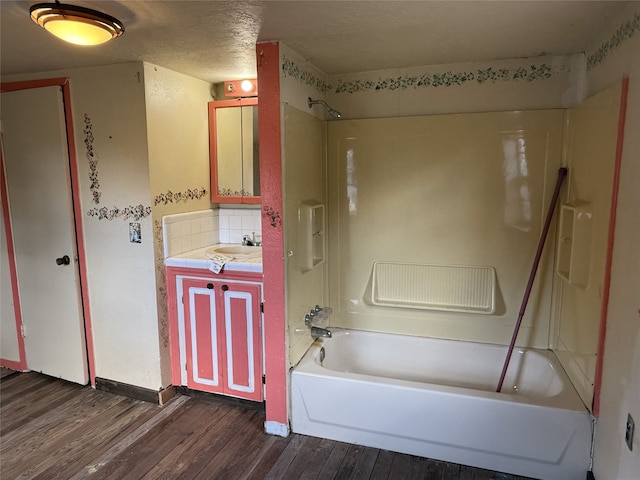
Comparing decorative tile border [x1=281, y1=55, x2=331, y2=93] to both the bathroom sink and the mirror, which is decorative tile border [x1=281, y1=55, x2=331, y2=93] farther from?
the bathroom sink

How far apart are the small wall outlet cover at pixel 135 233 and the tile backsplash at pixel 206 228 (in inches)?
5.4

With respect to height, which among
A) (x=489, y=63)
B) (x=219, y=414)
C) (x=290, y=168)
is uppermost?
(x=489, y=63)

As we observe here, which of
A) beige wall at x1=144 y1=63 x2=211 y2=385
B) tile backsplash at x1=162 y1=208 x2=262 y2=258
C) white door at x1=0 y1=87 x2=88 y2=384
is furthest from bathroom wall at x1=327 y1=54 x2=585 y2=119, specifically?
white door at x1=0 y1=87 x2=88 y2=384

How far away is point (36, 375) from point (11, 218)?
1.15 m

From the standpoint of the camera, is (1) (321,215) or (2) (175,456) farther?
(1) (321,215)

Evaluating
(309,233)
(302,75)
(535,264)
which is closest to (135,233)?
(309,233)

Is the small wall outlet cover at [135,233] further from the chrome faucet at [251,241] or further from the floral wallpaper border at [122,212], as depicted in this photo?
the chrome faucet at [251,241]

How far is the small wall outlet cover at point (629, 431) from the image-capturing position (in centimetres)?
145

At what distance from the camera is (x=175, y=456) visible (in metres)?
2.14

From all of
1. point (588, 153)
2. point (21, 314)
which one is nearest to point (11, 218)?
point (21, 314)

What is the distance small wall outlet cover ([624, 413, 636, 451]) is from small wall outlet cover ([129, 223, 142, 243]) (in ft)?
8.27

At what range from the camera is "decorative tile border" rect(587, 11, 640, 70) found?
60.8 inches

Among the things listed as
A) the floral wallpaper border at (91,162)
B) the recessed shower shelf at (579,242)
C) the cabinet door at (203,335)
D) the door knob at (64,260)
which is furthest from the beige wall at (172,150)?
the recessed shower shelf at (579,242)

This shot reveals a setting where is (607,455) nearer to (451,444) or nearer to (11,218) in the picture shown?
(451,444)
